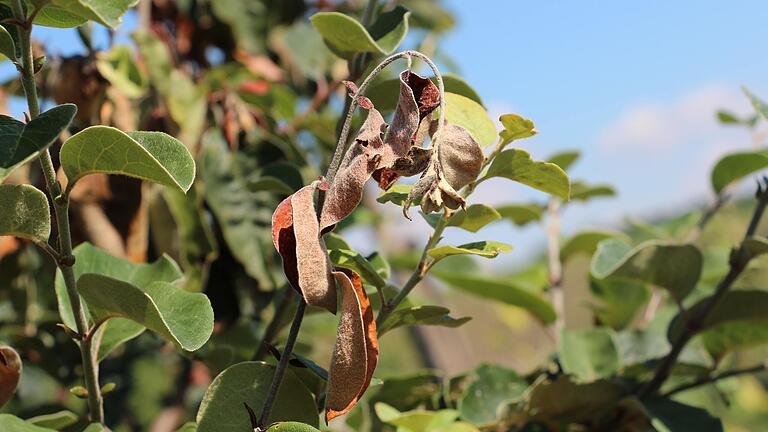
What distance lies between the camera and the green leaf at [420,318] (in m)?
0.62

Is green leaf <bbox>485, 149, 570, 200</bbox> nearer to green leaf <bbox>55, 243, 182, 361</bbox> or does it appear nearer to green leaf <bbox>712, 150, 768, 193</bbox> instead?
green leaf <bbox>55, 243, 182, 361</bbox>

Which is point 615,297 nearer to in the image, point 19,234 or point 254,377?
point 254,377

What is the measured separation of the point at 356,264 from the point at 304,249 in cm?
12

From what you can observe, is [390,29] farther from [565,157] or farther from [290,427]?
[565,157]

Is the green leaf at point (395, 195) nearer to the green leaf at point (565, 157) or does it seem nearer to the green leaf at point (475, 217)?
the green leaf at point (475, 217)

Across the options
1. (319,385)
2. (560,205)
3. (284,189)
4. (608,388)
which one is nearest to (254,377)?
(319,385)

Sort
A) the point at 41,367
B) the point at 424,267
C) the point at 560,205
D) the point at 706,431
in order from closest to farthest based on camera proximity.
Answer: the point at 424,267 → the point at 706,431 → the point at 41,367 → the point at 560,205

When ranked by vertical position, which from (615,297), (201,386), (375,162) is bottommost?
(201,386)

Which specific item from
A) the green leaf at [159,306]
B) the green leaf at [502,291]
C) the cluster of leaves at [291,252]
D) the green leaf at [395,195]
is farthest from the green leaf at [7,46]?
the green leaf at [502,291]

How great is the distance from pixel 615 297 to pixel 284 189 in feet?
1.76

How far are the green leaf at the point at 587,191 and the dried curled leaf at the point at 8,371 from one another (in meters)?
0.78

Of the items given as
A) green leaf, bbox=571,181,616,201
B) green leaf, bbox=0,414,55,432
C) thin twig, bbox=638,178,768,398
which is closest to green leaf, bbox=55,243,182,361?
green leaf, bbox=0,414,55,432

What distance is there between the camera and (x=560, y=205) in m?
1.27

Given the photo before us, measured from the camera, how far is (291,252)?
0.50 m
